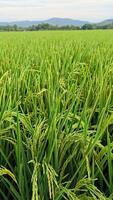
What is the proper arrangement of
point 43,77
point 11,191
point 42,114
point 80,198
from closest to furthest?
point 80,198
point 11,191
point 42,114
point 43,77

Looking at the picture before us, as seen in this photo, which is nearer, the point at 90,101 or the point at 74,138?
the point at 74,138

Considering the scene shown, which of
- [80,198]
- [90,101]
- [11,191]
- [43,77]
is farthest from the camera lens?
[43,77]

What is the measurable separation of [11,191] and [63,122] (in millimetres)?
241

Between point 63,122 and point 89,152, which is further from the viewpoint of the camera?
point 63,122

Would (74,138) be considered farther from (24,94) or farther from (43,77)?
(43,77)

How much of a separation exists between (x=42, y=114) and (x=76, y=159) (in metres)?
0.26

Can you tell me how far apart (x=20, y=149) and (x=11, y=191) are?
0.41ft

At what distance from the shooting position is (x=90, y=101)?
152 cm

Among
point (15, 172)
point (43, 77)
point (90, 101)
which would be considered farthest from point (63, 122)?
point (43, 77)

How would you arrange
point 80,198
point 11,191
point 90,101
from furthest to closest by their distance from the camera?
point 90,101 → point 11,191 → point 80,198

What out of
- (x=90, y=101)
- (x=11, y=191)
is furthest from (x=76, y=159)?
(x=90, y=101)

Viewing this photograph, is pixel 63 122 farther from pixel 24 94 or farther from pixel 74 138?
pixel 24 94

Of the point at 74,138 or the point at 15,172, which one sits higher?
the point at 74,138

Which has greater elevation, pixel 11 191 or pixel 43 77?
pixel 43 77
